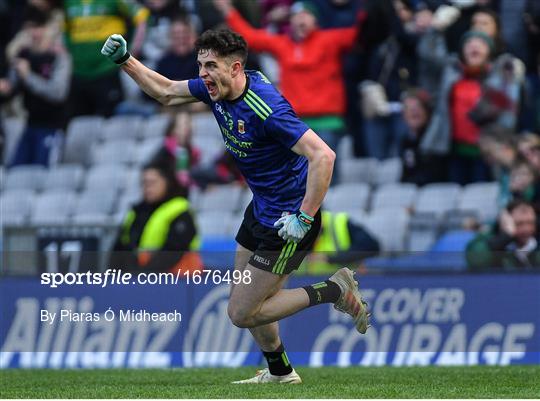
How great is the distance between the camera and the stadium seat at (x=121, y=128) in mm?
17000

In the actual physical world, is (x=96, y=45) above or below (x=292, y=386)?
above

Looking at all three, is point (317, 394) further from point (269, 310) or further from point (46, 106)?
point (46, 106)

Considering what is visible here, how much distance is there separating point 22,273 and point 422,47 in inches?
217

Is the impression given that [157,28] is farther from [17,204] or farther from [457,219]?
[457,219]

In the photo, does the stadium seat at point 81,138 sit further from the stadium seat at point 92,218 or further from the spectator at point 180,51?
the spectator at point 180,51

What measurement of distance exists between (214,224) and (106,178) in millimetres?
1812

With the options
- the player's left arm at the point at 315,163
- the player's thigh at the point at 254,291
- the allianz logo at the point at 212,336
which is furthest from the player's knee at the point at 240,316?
the allianz logo at the point at 212,336

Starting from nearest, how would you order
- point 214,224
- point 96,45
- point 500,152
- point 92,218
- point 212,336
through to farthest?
1. point 212,336
2. point 500,152
3. point 214,224
4. point 92,218
5. point 96,45

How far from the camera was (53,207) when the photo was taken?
16656mm

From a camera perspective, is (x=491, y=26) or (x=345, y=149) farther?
(x=345, y=149)

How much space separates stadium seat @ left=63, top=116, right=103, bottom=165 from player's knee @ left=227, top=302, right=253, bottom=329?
340 inches

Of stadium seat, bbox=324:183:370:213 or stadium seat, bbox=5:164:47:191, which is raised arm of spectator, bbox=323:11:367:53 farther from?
stadium seat, bbox=5:164:47:191

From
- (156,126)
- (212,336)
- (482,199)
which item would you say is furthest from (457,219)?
(156,126)

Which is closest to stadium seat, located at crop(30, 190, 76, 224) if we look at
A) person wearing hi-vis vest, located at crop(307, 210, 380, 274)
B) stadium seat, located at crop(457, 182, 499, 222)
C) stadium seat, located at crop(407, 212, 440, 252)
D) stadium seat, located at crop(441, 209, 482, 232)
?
person wearing hi-vis vest, located at crop(307, 210, 380, 274)
